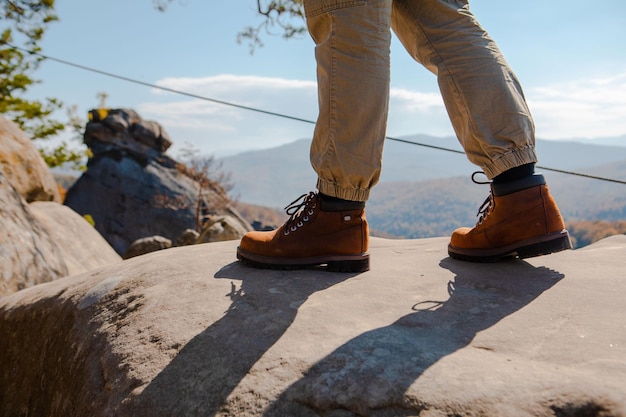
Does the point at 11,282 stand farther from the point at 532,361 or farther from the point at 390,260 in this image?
the point at 532,361

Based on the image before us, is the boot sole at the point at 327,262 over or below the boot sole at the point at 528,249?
below

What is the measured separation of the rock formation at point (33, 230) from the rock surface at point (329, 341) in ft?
2.92

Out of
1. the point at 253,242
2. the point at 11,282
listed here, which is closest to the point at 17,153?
the point at 11,282

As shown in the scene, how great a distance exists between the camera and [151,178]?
17.8 metres

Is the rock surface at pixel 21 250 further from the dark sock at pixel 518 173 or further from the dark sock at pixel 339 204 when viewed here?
the dark sock at pixel 518 173

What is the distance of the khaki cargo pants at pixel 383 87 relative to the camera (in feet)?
5.95

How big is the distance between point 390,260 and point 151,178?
54.7ft

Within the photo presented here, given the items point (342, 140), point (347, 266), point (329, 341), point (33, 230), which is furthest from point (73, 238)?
point (329, 341)

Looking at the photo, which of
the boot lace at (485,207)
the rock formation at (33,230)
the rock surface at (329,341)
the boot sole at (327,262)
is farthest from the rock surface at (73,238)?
the boot lace at (485,207)

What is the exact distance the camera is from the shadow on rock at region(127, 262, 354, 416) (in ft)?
4.18

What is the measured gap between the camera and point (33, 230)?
3.43 m

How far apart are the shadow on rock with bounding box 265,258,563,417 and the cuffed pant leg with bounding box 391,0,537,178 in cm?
52

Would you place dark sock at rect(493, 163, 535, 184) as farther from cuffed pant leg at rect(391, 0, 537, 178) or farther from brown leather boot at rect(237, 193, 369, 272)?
brown leather boot at rect(237, 193, 369, 272)

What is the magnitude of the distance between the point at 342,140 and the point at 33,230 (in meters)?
2.57
